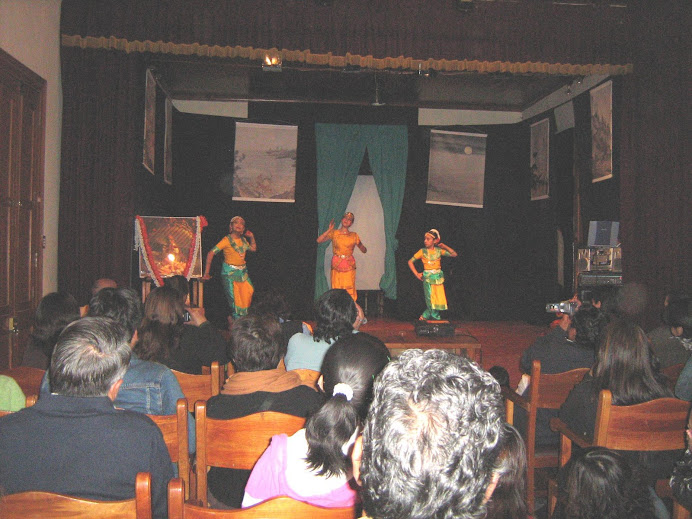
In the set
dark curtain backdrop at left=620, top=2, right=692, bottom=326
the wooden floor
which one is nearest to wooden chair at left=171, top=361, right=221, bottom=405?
the wooden floor

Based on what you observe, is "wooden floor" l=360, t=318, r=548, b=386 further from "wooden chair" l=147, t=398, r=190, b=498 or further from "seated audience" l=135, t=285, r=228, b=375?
"wooden chair" l=147, t=398, r=190, b=498

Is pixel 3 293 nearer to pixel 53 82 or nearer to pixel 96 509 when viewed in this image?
pixel 53 82

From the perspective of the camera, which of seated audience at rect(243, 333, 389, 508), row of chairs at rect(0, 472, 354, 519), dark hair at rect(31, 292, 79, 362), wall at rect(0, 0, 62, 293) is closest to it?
row of chairs at rect(0, 472, 354, 519)

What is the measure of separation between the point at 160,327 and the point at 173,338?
0.29 feet

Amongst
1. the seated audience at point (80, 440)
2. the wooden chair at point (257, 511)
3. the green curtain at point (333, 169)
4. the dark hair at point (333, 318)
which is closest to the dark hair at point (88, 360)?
the seated audience at point (80, 440)

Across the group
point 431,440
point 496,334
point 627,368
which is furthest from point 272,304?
point 496,334

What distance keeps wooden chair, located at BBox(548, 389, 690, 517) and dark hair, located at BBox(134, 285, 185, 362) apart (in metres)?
1.97

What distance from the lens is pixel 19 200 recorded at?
4223 mm

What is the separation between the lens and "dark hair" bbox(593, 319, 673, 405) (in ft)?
7.08

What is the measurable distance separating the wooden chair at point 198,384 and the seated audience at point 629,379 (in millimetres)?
1508

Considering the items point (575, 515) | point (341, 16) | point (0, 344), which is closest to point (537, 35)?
point (341, 16)

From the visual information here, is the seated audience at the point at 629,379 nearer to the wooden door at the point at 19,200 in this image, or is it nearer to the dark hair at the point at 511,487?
the dark hair at the point at 511,487

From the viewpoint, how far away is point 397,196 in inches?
360

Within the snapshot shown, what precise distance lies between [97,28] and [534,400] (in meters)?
4.66
